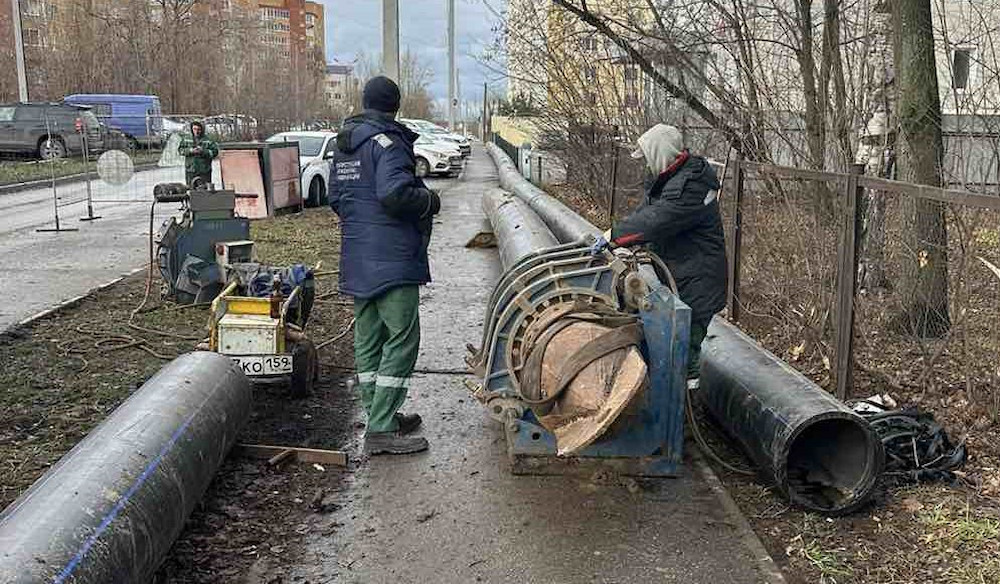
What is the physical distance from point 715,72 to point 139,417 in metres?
7.15

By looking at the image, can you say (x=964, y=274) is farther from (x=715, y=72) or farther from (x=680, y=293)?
(x=715, y=72)

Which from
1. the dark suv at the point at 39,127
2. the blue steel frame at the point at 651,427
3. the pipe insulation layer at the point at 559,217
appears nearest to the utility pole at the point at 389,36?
the pipe insulation layer at the point at 559,217

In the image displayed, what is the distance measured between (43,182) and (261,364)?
71.4 ft

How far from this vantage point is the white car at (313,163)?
18250 millimetres

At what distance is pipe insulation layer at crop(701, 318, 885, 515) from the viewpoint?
447 centimetres

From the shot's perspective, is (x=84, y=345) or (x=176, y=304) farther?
(x=176, y=304)

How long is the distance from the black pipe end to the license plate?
314 cm

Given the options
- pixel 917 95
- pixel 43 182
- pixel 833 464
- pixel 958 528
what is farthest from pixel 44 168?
pixel 958 528

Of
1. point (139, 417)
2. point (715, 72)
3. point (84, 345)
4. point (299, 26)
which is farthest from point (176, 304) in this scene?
point (299, 26)

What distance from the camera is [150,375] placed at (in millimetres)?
6621

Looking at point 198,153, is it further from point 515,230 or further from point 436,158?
point 436,158

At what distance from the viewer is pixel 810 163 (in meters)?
7.83

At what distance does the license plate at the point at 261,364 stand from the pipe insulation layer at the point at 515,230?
234 centimetres

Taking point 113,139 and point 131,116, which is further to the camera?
point 131,116
